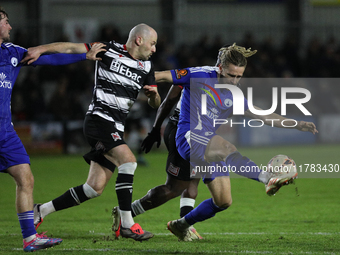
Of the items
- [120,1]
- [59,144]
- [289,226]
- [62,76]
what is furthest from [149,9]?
[289,226]

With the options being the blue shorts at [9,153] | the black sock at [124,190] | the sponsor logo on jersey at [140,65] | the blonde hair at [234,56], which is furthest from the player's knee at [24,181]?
the blonde hair at [234,56]

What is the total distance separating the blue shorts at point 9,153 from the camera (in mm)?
4329

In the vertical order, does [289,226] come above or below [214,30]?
below

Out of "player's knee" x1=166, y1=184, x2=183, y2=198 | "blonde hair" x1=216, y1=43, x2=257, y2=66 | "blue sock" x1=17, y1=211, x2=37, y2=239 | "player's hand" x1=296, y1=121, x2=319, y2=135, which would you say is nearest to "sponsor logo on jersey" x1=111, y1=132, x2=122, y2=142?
"player's knee" x1=166, y1=184, x2=183, y2=198

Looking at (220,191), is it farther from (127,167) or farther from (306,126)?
(306,126)

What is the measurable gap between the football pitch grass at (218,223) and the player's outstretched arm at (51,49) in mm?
1666

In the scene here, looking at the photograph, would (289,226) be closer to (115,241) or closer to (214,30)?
(115,241)

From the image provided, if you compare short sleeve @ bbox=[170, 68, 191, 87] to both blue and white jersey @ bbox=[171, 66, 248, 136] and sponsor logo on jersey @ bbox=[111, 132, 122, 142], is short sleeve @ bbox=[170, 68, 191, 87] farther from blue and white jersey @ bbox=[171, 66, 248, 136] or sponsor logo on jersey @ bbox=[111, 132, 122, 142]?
sponsor logo on jersey @ bbox=[111, 132, 122, 142]

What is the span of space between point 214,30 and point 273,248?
677 inches

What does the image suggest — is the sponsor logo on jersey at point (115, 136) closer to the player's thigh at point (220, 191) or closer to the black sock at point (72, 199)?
the black sock at point (72, 199)

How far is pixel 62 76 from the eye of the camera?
16500mm

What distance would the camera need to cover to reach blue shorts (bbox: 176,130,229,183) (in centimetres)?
459

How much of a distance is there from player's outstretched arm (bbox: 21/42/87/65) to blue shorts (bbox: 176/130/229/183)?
1.27 metres

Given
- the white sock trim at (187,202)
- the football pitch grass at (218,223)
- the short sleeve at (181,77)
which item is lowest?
the football pitch grass at (218,223)
